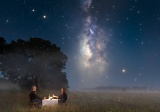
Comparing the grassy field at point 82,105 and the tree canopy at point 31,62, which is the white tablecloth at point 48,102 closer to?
the grassy field at point 82,105

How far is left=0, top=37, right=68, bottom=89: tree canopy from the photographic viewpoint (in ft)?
169

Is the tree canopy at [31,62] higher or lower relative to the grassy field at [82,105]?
higher

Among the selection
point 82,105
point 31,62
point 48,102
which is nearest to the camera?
point 48,102

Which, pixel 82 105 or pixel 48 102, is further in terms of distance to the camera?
pixel 82 105

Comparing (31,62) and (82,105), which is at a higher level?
(31,62)

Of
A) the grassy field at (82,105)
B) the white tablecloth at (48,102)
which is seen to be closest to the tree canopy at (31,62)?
the grassy field at (82,105)

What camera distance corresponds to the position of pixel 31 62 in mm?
52406

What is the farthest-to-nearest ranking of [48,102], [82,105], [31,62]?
[31,62], [82,105], [48,102]

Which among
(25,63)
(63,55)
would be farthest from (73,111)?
(63,55)

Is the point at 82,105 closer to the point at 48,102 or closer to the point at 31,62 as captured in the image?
the point at 48,102

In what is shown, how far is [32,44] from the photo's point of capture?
5222 centimetres

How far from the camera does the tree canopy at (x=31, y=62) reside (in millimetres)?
51562

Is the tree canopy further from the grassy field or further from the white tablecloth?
the white tablecloth

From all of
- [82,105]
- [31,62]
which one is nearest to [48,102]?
[82,105]
